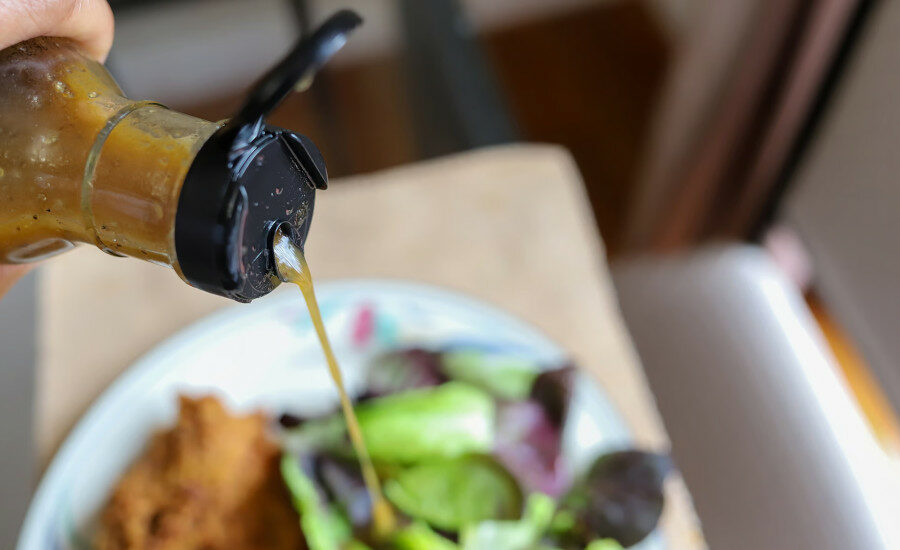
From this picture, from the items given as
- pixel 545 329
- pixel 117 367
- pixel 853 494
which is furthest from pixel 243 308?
pixel 853 494

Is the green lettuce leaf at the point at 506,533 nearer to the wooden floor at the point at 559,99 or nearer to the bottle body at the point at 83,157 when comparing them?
the bottle body at the point at 83,157

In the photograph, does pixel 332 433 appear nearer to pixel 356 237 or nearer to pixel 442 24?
pixel 356 237

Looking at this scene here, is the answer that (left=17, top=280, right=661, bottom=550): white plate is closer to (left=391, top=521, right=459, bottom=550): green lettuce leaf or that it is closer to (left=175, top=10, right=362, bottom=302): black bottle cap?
(left=391, top=521, right=459, bottom=550): green lettuce leaf

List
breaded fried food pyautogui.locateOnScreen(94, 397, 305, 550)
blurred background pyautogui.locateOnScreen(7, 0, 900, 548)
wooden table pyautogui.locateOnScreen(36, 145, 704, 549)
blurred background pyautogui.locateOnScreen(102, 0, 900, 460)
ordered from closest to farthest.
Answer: breaded fried food pyautogui.locateOnScreen(94, 397, 305, 550) → wooden table pyautogui.locateOnScreen(36, 145, 704, 549) → blurred background pyautogui.locateOnScreen(7, 0, 900, 548) → blurred background pyautogui.locateOnScreen(102, 0, 900, 460)

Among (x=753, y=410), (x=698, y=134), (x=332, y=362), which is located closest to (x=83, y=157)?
(x=332, y=362)

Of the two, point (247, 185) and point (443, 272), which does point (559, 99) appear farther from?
point (247, 185)

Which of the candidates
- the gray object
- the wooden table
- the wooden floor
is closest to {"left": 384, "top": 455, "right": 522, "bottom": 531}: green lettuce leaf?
the wooden table
